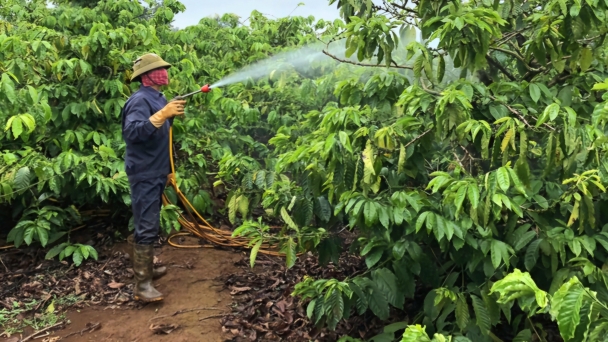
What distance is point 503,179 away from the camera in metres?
2.12

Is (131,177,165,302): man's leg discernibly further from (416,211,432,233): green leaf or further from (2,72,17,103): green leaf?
(416,211,432,233): green leaf

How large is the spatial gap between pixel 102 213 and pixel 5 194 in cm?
100

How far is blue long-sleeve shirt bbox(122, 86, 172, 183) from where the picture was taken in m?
3.62

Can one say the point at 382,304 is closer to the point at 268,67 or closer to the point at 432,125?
the point at 432,125

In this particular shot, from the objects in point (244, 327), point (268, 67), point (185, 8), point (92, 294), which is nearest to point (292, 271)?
point (244, 327)

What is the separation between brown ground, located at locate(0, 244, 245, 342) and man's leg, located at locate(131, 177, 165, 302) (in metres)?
0.13

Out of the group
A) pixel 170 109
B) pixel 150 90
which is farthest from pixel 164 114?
pixel 150 90

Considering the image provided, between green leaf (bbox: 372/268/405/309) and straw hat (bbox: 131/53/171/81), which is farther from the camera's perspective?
straw hat (bbox: 131/53/171/81)

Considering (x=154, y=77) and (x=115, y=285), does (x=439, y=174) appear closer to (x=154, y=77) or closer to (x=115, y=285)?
(x=154, y=77)

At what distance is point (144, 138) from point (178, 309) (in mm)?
1296

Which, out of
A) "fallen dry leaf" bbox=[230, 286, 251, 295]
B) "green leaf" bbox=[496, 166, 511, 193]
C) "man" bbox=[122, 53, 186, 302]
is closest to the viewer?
"green leaf" bbox=[496, 166, 511, 193]

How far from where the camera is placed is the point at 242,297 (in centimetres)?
400

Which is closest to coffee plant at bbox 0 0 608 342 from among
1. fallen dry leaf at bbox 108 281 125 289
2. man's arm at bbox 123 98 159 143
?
fallen dry leaf at bbox 108 281 125 289

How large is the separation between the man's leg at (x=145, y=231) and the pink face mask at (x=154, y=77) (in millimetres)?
740
